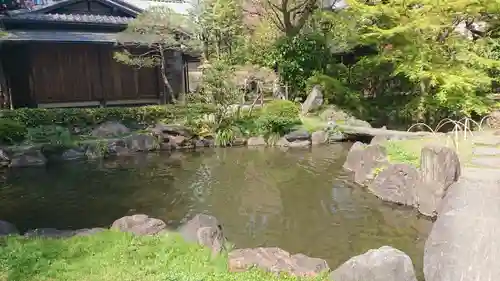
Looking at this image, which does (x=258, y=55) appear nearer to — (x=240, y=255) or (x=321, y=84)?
(x=321, y=84)

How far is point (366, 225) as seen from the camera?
25.5ft

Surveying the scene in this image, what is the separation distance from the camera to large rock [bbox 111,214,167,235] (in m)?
6.12

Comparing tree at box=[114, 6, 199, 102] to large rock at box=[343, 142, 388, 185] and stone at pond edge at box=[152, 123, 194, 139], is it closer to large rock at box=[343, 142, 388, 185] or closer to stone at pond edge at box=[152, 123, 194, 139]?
stone at pond edge at box=[152, 123, 194, 139]

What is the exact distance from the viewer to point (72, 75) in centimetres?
1872

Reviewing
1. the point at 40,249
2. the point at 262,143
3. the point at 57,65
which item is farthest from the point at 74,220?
the point at 57,65

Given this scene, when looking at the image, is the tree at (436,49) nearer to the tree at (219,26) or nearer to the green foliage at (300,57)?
the green foliage at (300,57)

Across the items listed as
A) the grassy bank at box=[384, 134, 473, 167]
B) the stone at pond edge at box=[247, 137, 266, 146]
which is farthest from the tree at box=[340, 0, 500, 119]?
the stone at pond edge at box=[247, 137, 266, 146]

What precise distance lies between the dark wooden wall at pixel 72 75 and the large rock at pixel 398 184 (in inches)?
530

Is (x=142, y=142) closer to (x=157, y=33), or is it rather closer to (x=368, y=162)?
(x=157, y=33)

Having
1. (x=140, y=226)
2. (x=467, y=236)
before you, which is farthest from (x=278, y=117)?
(x=467, y=236)

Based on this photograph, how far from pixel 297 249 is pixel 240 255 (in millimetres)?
1625

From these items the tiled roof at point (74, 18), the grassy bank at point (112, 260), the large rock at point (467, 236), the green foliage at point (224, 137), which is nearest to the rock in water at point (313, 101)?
the green foliage at point (224, 137)

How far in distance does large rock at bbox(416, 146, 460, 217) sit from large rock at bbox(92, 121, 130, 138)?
1072cm

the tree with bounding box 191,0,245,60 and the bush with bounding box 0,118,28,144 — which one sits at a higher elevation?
the tree with bounding box 191,0,245,60
